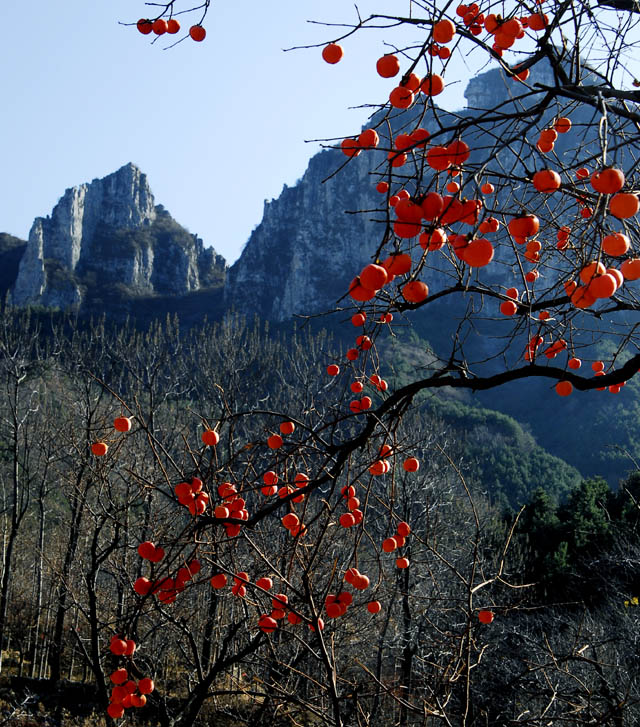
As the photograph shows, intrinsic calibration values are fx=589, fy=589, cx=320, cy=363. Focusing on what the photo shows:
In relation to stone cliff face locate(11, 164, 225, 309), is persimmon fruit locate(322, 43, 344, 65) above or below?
below

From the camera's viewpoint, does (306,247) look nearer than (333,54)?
No

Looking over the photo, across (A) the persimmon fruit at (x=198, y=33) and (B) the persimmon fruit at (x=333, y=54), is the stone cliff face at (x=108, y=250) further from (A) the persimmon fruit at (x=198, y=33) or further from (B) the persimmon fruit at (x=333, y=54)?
(B) the persimmon fruit at (x=333, y=54)

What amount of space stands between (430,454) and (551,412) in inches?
964

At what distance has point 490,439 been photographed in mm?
34250

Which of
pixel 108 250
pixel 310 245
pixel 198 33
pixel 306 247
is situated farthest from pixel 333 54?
pixel 108 250

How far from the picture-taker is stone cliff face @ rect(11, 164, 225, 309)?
5572cm

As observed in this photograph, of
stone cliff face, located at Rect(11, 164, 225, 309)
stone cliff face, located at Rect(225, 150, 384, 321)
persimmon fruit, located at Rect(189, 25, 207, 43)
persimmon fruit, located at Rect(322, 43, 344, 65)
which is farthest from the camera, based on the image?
stone cliff face, located at Rect(225, 150, 384, 321)

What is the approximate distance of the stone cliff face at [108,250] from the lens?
5572 cm

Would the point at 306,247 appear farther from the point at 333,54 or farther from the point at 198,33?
the point at 333,54

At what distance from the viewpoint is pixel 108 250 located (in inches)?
2448

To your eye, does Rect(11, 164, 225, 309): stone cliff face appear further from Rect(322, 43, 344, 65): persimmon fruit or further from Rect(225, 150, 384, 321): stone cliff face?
Rect(322, 43, 344, 65): persimmon fruit

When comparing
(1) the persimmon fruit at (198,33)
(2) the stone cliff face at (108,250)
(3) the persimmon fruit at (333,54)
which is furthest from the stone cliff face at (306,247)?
(3) the persimmon fruit at (333,54)

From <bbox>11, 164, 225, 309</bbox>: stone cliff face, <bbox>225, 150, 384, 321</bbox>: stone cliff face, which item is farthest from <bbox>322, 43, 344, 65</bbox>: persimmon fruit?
<bbox>225, 150, 384, 321</bbox>: stone cliff face

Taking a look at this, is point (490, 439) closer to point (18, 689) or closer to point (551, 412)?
point (551, 412)
